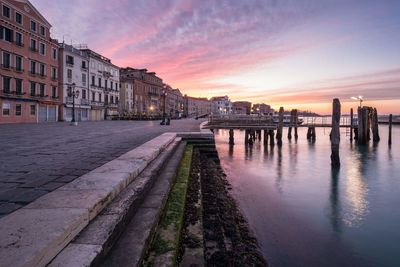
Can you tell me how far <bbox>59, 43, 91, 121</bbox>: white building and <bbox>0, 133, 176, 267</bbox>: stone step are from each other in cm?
3868

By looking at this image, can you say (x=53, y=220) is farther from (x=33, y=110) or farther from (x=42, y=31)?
(x=42, y=31)

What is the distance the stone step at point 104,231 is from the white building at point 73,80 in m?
38.8

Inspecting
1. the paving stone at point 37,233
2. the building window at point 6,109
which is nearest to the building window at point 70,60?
the building window at point 6,109

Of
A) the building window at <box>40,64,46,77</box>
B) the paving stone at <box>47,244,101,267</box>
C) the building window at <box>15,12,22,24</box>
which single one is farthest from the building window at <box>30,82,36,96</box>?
the paving stone at <box>47,244,101,267</box>

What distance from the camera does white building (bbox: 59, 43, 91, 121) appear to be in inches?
1655

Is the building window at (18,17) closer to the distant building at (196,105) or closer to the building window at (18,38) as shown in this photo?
the building window at (18,38)

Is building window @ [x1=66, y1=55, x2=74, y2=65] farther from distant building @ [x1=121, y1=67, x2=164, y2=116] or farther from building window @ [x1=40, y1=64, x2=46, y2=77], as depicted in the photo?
distant building @ [x1=121, y1=67, x2=164, y2=116]

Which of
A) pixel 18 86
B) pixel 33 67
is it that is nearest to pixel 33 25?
pixel 33 67

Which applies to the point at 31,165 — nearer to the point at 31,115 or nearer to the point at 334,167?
the point at 334,167

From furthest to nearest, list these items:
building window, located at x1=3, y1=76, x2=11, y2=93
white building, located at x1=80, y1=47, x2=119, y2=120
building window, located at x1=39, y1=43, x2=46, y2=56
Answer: white building, located at x1=80, y1=47, x2=119, y2=120, building window, located at x1=39, y1=43, x2=46, y2=56, building window, located at x1=3, y1=76, x2=11, y2=93

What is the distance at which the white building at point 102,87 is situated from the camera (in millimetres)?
50750

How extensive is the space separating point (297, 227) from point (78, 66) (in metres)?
46.0

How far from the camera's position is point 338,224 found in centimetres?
805

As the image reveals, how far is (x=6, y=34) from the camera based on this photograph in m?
31.1
